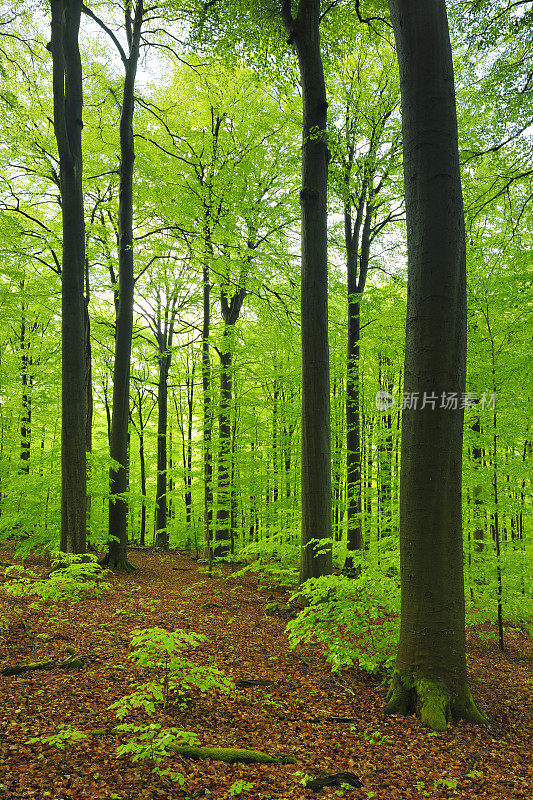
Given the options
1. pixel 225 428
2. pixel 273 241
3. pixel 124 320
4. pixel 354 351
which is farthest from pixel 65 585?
pixel 273 241

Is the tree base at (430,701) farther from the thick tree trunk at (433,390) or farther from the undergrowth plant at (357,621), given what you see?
the undergrowth plant at (357,621)

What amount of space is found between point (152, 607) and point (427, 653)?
15.4 ft

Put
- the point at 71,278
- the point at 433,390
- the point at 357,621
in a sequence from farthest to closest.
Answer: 1. the point at 71,278
2. the point at 357,621
3. the point at 433,390

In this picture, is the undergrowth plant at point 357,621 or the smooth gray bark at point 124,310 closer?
the undergrowth plant at point 357,621

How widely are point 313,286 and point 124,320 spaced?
18.2 ft

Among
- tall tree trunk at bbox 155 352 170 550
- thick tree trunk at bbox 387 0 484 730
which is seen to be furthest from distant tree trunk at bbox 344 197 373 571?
tall tree trunk at bbox 155 352 170 550

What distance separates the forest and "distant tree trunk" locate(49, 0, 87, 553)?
50 millimetres

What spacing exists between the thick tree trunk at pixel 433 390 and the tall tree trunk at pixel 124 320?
799 centimetres

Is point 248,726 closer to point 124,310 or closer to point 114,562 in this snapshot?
point 114,562

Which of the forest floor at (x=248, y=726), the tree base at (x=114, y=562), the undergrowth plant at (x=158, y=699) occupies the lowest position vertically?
the tree base at (x=114, y=562)

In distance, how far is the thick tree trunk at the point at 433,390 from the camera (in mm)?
3756

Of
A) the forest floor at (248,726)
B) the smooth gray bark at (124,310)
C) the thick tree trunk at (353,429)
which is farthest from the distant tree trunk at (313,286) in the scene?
the smooth gray bark at (124,310)

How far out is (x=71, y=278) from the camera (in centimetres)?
811

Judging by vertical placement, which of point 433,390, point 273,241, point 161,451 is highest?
point 273,241
